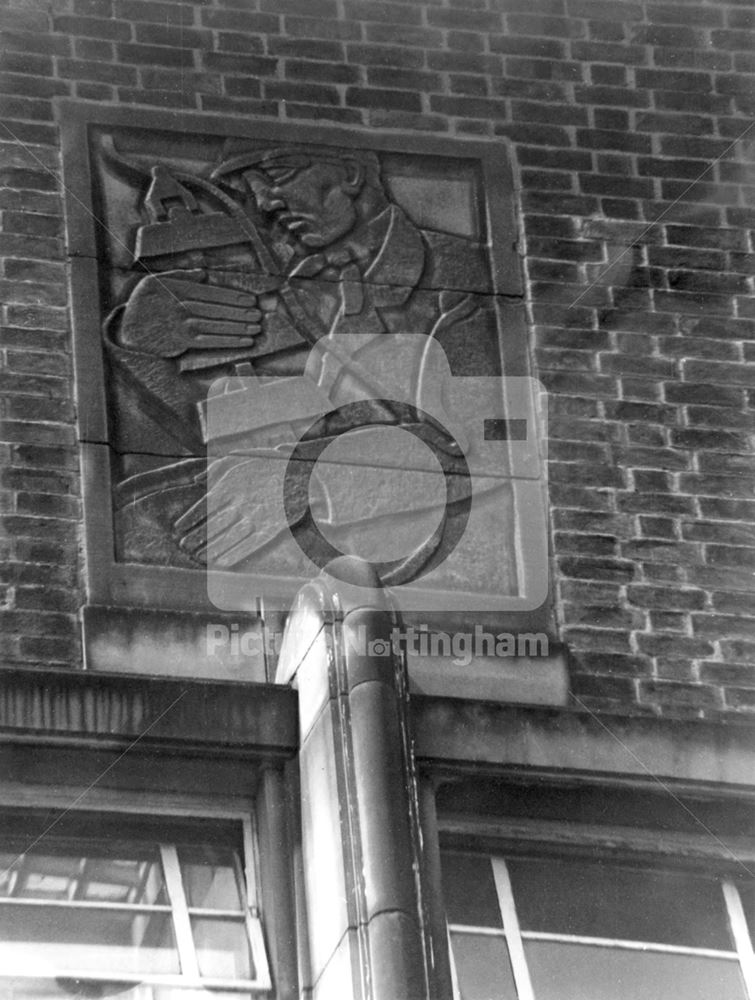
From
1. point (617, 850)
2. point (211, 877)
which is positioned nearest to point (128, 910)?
point (211, 877)

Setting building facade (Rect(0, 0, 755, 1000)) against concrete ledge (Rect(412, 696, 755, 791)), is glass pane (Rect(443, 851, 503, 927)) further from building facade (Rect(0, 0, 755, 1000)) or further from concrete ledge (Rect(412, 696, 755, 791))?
concrete ledge (Rect(412, 696, 755, 791))

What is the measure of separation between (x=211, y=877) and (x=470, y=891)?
683mm

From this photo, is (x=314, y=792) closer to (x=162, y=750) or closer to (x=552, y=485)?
(x=162, y=750)

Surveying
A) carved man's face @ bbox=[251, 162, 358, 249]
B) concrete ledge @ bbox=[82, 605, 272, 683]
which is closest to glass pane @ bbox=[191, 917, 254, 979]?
concrete ledge @ bbox=[82, 605, 272, 683]

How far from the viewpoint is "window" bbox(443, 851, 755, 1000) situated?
20.5ft

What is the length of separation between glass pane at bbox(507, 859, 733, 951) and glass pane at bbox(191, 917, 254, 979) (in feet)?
2.42

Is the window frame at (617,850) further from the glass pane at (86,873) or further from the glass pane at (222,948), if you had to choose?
the glass pane at (86,873)

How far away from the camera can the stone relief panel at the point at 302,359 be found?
7.05 meters

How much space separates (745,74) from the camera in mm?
8250

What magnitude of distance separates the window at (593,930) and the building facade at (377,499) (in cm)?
1

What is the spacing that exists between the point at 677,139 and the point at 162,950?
3.35m

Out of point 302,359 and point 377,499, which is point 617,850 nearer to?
point 377,499

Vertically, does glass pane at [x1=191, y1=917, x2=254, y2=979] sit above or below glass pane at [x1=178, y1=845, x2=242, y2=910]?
below

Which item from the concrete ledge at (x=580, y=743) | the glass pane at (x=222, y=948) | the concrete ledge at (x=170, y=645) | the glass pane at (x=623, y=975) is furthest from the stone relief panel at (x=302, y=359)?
the glass pane at (x=623, y=975)
